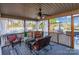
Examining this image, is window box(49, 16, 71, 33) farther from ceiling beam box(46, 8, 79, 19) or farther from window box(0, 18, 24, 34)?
window box(0, 18, 24, 34)

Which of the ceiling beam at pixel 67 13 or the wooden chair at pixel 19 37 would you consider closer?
the ceiling beam at pixel 67 13

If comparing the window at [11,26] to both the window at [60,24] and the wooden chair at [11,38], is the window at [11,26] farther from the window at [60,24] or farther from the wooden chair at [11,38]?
the window at [60,24]

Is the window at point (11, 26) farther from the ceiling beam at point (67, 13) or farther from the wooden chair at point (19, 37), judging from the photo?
the ceiling beam at point (67, 13)

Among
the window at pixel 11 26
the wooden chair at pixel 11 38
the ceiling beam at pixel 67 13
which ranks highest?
the ceiling beam at pixel 67 13

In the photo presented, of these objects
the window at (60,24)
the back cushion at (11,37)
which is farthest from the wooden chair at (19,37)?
the window at (60,24)

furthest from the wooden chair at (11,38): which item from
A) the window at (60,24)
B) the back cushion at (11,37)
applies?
the window at (60,24)

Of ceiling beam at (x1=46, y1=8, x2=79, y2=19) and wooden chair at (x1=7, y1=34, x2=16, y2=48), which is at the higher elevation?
ceiling beam at (x1=46, y1=8, x2=79, y2=19)

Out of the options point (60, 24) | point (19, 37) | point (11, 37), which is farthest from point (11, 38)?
point (60, 24)

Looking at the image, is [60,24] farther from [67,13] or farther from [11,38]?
[11,38]

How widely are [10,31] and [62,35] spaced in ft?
3.92

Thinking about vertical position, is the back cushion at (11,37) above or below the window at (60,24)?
below

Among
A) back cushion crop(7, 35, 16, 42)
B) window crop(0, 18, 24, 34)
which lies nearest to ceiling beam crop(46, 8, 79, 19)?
window crop(0, 18, 24, 34)
